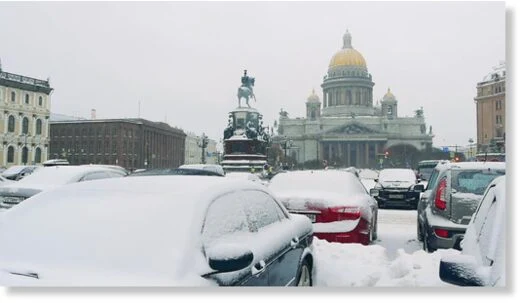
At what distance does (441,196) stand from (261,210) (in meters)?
2.74

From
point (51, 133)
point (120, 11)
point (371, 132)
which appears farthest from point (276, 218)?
point (371, 132)

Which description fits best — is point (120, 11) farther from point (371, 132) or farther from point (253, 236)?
point (371, 132)

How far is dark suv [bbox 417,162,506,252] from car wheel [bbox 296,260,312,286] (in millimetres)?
1797

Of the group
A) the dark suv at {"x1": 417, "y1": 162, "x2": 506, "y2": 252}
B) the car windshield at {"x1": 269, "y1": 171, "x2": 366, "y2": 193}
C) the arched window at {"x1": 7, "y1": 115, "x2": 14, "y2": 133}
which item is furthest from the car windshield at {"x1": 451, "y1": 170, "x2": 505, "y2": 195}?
the arched window at {"x1": 7, "y1": 115, "x2": 14, "y2": 133}

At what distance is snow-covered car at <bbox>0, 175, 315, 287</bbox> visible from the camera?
2434 mm

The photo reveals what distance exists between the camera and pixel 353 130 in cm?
3095

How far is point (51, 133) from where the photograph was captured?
681 cm

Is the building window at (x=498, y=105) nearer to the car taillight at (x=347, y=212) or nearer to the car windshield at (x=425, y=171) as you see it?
the car taillight at (x=347, y=212)

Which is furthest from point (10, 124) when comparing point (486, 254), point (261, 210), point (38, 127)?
point (486, 254)

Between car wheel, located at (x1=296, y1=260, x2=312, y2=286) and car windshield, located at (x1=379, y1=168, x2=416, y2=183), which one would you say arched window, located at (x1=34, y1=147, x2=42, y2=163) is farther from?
car windshield, located at (x1=379, y1=168, x2=416, y2=183)

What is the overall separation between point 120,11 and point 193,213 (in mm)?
3613

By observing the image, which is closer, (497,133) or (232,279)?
(232,279)

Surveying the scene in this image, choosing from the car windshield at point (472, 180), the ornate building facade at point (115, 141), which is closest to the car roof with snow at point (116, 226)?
the car windshield at point (472, 180)

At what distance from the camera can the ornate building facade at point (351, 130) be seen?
13422 mm
